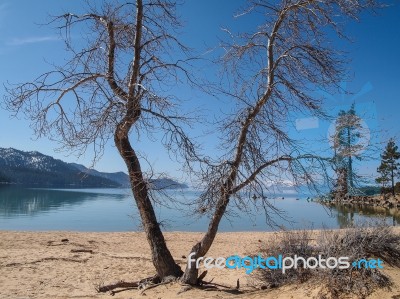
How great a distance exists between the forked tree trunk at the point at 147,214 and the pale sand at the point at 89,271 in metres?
0.45

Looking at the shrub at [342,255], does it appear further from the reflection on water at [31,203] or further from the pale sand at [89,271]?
the reflection on water at [31,203]

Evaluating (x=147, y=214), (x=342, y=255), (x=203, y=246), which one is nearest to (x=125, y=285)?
(x=147, y=214)

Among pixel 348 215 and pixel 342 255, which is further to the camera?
pixel 348 215

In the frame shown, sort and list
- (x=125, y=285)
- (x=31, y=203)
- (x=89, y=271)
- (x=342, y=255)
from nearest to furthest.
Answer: (x=342, y=255)
(x=125, y=285)
(x=89, y=271)
(x=31, y=203)

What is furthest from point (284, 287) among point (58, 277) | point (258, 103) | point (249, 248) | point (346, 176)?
point (249, 248)

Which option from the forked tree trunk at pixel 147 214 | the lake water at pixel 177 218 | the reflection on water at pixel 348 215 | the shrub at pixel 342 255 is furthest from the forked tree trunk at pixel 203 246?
the reflection on water at pixel 348 215

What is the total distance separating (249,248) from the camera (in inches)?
602

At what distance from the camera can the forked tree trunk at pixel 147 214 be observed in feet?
24.8

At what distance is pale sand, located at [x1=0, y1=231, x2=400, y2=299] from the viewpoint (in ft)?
21.6

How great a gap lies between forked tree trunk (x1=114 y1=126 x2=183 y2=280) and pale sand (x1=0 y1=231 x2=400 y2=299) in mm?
451

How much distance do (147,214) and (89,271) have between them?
162 inches

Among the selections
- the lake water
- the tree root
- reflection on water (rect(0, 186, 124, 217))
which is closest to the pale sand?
the tree root

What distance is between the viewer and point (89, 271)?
1053cm

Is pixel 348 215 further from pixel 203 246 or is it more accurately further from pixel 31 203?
pixel 31 203
